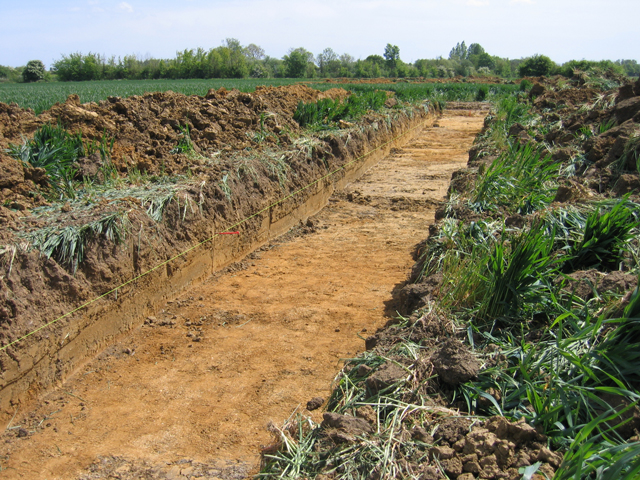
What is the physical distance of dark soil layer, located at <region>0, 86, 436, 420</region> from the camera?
3.40 m

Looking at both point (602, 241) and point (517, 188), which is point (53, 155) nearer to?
point (517, 188)

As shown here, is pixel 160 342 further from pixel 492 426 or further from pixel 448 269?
pixel 492 426

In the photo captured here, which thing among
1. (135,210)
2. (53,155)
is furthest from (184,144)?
(135,210)

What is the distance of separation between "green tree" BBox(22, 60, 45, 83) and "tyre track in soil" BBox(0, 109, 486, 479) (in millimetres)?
49988

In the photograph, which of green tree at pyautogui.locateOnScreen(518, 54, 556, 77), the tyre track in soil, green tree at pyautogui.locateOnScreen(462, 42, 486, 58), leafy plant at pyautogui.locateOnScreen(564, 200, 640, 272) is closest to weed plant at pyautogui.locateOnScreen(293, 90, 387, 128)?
the tyre track in soil

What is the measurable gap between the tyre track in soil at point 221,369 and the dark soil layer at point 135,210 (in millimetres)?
270

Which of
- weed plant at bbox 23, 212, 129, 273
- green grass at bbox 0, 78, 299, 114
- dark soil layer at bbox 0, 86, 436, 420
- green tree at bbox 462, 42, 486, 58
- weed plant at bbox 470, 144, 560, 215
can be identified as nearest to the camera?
dark soil layer at bbox 0, 86, 436, 420

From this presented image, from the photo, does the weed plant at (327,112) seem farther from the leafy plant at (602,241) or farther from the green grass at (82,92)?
the leafy plant at (602,241)

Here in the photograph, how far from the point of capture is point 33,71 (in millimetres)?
44344

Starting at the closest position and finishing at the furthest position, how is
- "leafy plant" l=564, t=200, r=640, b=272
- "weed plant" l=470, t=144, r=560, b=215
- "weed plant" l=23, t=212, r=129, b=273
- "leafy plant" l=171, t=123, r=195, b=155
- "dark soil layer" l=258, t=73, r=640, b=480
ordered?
"dark soil layer" l=258, t=73, r=640, b=480, "leafy plant" l=564, t=200, r=640, b=272, "weed plant" l=23, t=212, r=129, b=273, "weed plant" l=470, t=144, r=560, b=215, "leafy plant" l=171, t=123, r=195, b=155

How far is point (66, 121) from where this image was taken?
5.94 metres

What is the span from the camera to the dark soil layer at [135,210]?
340 cm

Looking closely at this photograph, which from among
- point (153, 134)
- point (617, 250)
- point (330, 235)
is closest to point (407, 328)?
point (617, 250)

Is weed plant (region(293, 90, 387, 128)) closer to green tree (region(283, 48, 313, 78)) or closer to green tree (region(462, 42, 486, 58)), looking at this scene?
green tree (region(283, 48, 313, 78))
